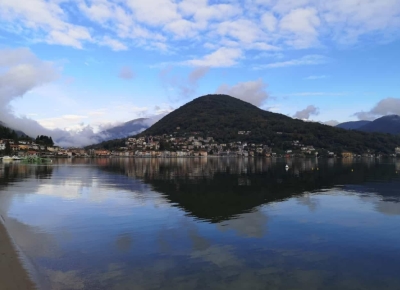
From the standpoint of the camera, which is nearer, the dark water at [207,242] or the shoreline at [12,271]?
the shoreline at [12,271]

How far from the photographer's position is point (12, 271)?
11820 millimetres

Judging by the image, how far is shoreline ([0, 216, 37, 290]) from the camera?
419 inches

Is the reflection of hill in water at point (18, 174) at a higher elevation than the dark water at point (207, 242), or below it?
higher

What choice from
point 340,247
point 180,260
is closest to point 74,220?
point 180,260

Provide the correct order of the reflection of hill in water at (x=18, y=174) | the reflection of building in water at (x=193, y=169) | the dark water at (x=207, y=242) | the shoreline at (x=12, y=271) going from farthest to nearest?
the reflection of building in water at (x=193, y=169)
the reflection of hill in water at (x=18, y=174)
the dark water at (x=207, y=242)
the shoreline at (x=12, y=271)

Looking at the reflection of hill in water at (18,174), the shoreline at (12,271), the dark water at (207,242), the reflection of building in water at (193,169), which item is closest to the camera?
the shoreline at (12,271)

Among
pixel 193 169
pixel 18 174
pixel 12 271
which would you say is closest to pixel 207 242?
pixel 12 271

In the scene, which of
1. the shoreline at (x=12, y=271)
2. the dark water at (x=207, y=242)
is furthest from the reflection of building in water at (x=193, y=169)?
the shoreline at (x=12, y=271)

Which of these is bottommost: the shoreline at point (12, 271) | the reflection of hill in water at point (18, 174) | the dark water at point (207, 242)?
the dark water at point (207, 242)

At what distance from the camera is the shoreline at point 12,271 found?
34.9 ft

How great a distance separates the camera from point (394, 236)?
18109mm

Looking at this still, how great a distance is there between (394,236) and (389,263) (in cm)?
492

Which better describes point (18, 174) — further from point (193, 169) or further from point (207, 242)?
point (207, 242)

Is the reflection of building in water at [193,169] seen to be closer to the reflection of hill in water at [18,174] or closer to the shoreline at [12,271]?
the reflection of hill in water at [18,174]
